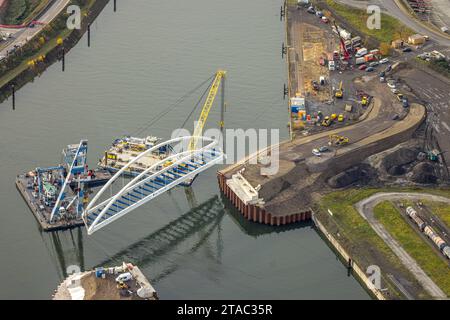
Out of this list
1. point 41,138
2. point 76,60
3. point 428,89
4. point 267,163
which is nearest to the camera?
point 267,163

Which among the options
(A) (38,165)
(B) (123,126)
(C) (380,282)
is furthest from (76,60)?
(C) (380,282)

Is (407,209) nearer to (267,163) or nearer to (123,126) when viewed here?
(267,163)

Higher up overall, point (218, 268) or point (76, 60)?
point (76, 60)

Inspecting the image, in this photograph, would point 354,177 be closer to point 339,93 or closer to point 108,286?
point 339,93

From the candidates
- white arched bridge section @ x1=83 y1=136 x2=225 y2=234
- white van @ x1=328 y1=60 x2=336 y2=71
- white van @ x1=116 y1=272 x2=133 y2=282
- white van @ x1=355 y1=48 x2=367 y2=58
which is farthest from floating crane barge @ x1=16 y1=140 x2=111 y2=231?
white van @ x1=355 y1=48 x2=367 y2=58

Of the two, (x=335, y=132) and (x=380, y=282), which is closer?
(x=380, y=282)

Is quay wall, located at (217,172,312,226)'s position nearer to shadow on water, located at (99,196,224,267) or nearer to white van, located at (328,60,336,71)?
shadow on water, located at (99,196,224,267)

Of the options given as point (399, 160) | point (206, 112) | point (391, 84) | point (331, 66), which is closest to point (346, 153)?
point (399, 160)
